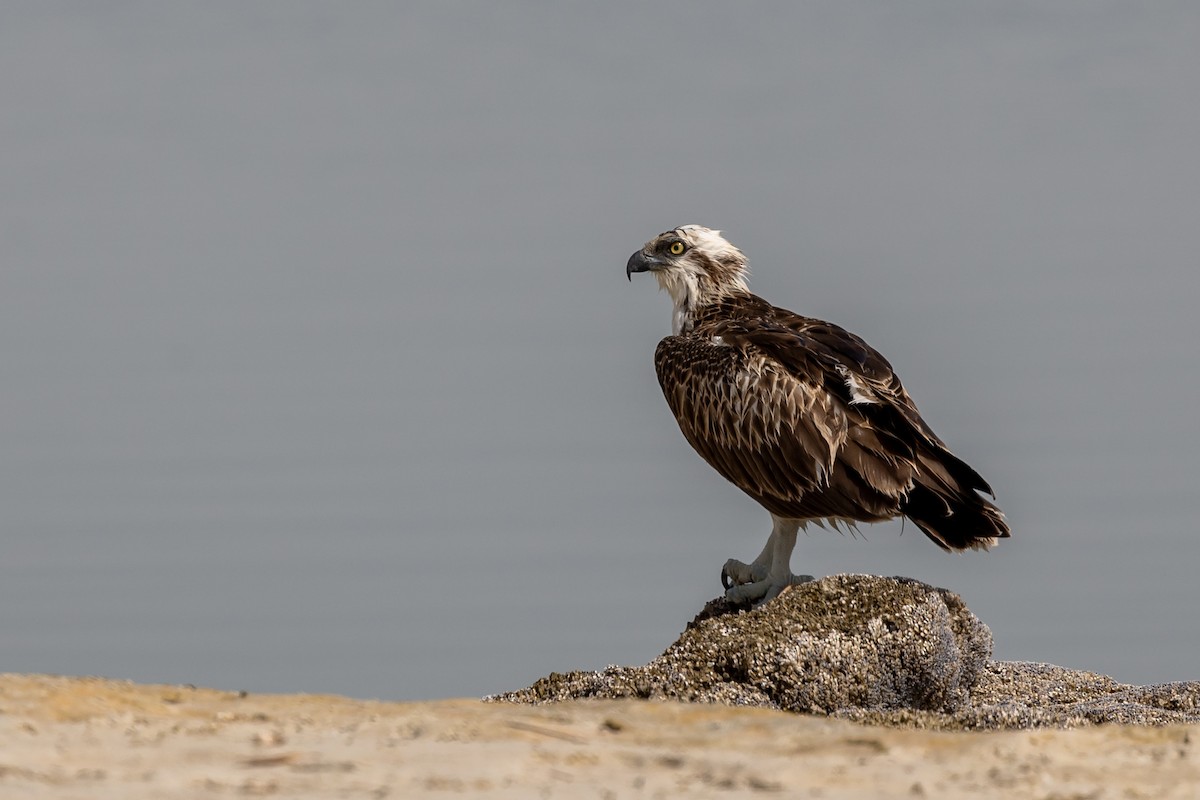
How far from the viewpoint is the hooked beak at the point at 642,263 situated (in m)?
12.6

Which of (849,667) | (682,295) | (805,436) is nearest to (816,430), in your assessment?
(805,436)

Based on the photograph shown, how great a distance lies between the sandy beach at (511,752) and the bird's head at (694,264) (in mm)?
6167

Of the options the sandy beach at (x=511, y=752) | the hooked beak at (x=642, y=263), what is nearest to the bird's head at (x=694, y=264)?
the hooked beak at (x=642, y=263)

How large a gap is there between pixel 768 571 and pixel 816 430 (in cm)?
108

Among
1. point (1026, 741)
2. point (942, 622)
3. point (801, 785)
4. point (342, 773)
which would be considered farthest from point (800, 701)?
point (342, 773)

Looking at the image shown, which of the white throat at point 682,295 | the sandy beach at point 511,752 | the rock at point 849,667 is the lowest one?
the sandy beach at point 511,752

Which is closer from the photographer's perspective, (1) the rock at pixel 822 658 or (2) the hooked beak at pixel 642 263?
(1) the rock at pixel 822 658

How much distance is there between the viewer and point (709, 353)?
37.4ft

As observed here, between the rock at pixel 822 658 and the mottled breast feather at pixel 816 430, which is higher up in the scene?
the mottled breast feather at pixel 816 430

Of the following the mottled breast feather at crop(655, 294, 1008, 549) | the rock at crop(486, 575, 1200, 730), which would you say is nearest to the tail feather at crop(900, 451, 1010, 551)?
the mottled breast feather at crop(655, 294, 1008, 549)

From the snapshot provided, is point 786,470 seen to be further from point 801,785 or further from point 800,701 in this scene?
point 801,785

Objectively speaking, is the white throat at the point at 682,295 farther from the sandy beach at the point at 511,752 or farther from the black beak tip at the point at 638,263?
the sandy beach at the point at 511,752

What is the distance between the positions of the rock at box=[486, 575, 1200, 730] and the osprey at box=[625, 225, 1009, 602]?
0.73 m

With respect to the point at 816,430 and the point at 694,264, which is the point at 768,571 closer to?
the point at 816,430
